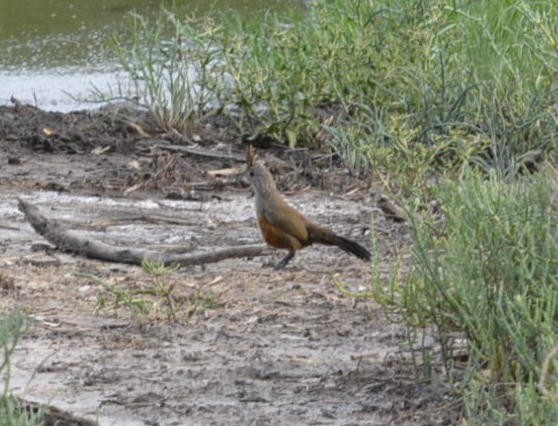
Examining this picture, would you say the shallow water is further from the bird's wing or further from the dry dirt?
the bird's wing

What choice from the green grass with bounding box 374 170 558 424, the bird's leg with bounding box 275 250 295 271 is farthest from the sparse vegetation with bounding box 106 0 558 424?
the bird's leg with bounding box 275 250 295 271

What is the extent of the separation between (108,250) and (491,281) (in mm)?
2460

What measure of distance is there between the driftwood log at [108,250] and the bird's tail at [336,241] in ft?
0.73

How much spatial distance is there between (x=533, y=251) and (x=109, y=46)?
24.4 ft

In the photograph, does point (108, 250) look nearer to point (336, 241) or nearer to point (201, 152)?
point (336, 241)

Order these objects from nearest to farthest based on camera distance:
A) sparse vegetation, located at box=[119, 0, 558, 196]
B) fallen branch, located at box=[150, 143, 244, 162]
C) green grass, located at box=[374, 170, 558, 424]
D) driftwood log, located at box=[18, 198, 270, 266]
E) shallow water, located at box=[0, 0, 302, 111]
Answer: green grass, located at box=[374, 170, 558, 424]
driftwood log, located at box=[18, 198, 270, 266]
sparse vegetation, located at box=[119, 0, 558, 196]
fallen branch, located at box=[150, 143, 244, 162]
shallow water, located at box=[0, 0, 302, 111]

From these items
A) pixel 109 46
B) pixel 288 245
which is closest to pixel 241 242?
pixel 288 245

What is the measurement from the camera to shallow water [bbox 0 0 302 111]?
10367mm

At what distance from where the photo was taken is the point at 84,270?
20.6 ft

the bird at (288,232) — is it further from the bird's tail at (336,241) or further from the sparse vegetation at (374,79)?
the sparse vegetation at (374,79)

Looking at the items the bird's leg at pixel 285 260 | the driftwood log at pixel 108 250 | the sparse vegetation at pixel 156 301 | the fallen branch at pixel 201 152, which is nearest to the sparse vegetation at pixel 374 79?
the fallen branch at pixel 201 152

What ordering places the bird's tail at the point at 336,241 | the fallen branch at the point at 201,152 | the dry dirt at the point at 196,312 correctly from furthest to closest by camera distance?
the fallen branch at the point at 201,152, the bird's tail at the point at 336,241, the dry dirt at the point at 196,312

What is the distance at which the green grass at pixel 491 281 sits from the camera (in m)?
4.14

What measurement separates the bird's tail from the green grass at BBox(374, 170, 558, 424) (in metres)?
1.79
